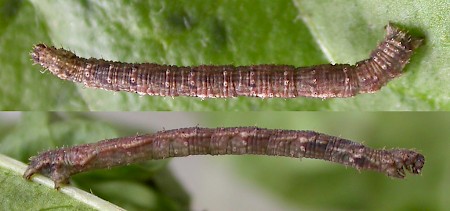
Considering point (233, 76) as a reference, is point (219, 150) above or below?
below

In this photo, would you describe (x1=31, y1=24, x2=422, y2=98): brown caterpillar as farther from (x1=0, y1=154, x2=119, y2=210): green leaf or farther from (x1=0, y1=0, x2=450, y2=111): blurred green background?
(x1=0, y1=154, x2=119, y2=210): green leaf

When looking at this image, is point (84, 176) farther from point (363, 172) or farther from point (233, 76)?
point (363, 172)

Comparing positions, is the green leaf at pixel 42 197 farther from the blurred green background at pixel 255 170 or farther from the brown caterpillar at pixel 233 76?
the brown caterpillar at pixel 233 76

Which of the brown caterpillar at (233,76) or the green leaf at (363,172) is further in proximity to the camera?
the green leaf at (363,172)

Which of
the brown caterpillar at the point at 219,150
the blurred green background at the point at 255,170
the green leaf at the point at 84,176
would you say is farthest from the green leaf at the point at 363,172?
the brown caterpillar at the point at 219,150

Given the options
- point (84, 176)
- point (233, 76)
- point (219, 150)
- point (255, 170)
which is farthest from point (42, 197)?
point (255, 170)

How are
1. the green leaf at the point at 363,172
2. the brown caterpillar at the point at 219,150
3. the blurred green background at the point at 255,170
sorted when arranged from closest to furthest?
1. the brown caterpillar at the point at 219,150
2. the blurred green background at the point at 255,170
3. the green leaf at the point at 363,172

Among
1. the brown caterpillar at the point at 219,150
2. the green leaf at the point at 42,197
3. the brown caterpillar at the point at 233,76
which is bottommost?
the green leaf at the point at 42,197
